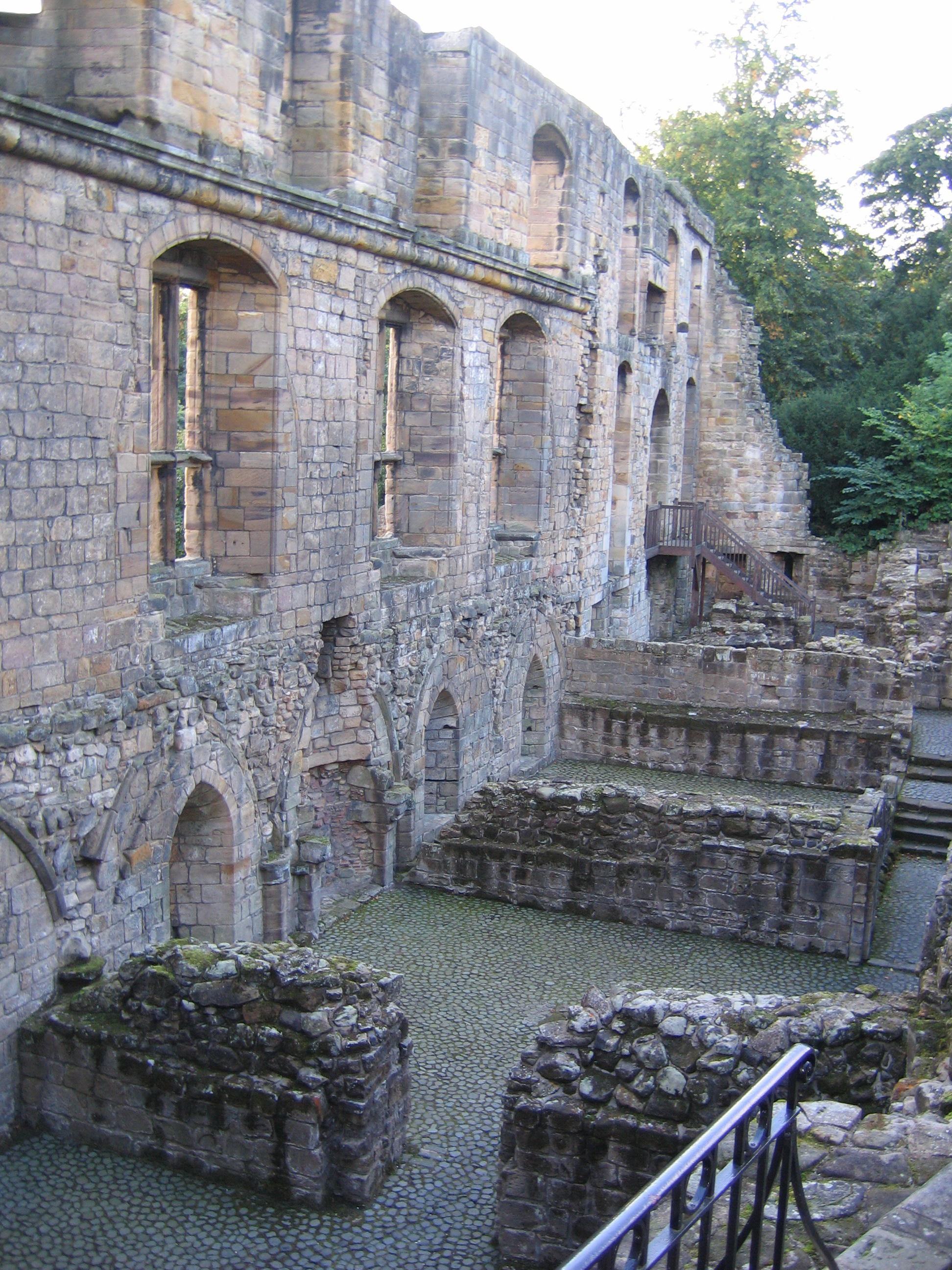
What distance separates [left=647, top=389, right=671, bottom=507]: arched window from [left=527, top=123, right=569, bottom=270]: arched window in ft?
30.2

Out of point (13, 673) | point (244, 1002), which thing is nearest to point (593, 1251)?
point (244, 1002)

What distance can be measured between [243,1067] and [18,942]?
1754 mm

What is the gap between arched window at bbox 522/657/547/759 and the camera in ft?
58.7

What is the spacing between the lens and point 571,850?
12.4m

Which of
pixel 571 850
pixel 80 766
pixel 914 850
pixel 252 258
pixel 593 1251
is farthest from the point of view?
pixel 914 850

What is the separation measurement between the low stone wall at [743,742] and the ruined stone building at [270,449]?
72 centimetres

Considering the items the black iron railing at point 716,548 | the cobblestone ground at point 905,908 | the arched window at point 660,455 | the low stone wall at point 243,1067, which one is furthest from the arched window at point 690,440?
the low stone wall at point 243,1067

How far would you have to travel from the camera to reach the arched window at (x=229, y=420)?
10961 millimetres

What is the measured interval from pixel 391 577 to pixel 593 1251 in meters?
11.5

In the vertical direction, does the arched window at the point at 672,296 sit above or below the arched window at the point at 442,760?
above

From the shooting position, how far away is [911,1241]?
374cm

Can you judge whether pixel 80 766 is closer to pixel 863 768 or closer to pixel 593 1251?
pixel 593 1251

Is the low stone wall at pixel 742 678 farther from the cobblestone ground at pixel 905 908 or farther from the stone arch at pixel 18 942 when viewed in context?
the stone arch at pixel 18 942

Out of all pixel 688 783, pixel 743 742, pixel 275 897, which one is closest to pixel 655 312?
pixel 743 742
